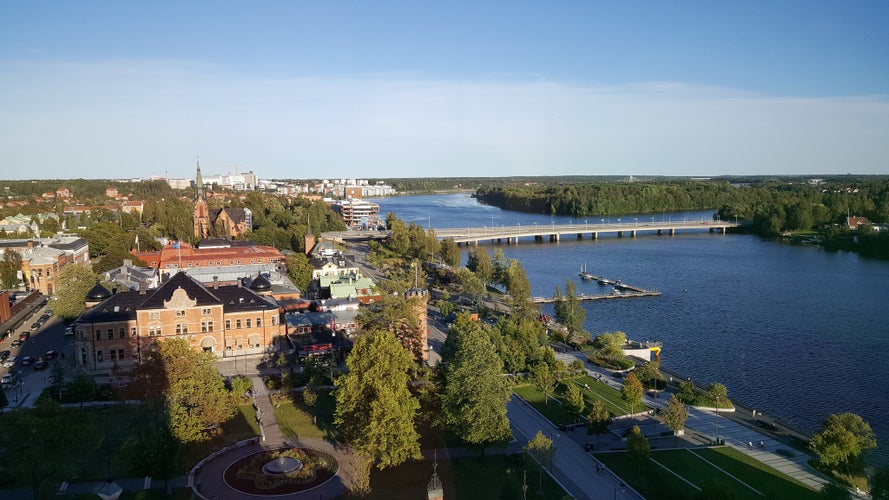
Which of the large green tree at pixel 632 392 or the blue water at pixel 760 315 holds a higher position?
the large green tree at pixel 632 392

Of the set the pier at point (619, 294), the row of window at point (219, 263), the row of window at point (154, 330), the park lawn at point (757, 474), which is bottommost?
the pier at point (619, 294)

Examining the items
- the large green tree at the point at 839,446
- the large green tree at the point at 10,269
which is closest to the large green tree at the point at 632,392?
the large green tree at the point at 839,446

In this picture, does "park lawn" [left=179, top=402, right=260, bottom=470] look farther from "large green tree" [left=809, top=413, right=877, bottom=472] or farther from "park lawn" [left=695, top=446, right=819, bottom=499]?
"large green tree" [left=809, top=413, right=877, bottom=472]

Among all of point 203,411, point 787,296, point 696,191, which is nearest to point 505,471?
point 203,411

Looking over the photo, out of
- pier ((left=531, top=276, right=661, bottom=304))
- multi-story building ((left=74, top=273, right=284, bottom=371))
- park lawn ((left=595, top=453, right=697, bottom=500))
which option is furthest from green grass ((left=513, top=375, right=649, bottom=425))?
pier ((left=531, top=276, right=661, bottom=304))

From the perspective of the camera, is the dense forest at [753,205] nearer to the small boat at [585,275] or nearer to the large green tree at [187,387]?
the small boat at [585,275]

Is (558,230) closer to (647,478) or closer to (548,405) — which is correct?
(548,405)

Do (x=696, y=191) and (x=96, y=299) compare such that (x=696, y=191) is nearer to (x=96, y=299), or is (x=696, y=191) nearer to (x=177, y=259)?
(x=177, y=259)
